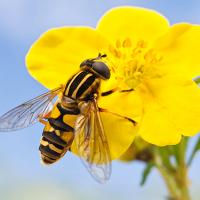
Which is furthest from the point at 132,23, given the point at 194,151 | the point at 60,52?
the point at 194,151

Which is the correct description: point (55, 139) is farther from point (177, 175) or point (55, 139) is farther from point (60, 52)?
point (177, 175)

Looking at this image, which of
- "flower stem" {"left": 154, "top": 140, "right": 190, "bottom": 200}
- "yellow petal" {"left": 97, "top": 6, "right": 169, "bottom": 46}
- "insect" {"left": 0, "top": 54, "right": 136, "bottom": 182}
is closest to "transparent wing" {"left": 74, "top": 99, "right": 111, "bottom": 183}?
"insect" {"left": 0, "top": 54, "right": 136, "bottom": 182}

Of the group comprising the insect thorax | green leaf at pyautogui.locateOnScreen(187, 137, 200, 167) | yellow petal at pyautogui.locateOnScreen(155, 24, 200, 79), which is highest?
yellow petal at pyautogui.locateOnScreen(155, 24, 200, 79)

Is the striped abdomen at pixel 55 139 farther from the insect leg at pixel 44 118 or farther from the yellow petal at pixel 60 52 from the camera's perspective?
the yellow petal at pixel 60 52

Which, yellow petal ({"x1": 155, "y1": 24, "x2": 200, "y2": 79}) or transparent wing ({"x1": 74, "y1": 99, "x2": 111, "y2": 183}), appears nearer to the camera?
transparent wing ({"x1": 74, "y1": 99, "x2": 111, "y2": 183})

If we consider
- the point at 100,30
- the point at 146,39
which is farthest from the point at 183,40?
the point at 100,30

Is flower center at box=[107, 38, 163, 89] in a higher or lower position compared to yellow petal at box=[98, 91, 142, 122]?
higher

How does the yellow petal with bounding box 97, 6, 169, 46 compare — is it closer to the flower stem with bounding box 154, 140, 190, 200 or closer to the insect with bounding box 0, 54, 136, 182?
the insect with bounding box 0, 54, 136, 182

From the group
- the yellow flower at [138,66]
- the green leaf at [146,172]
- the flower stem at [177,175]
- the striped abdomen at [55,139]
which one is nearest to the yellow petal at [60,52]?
the yellow flower at [138,66]
